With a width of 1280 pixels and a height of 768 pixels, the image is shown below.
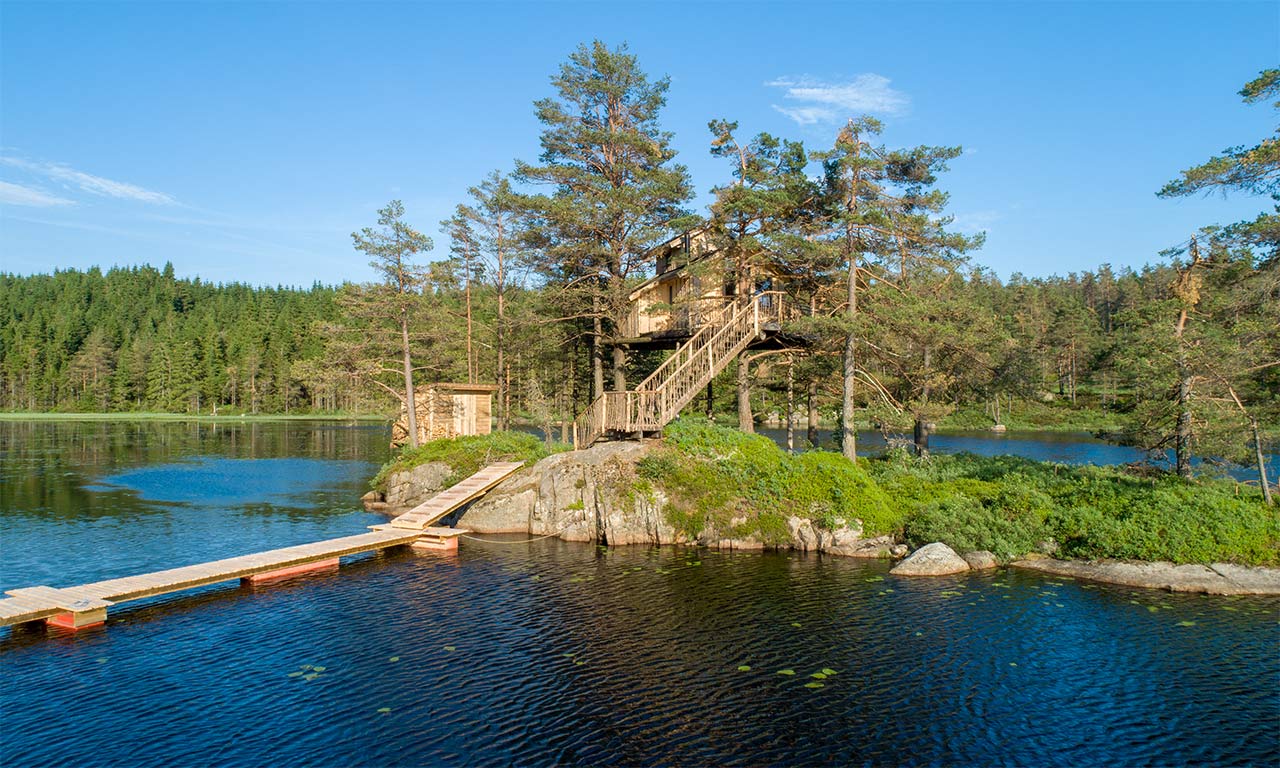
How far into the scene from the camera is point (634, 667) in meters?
12.6

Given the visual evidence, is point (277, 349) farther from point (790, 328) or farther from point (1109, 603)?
point (1109, 603)

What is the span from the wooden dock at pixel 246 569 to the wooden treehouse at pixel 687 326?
4.79m

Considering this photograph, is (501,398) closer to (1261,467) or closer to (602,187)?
(602,187)

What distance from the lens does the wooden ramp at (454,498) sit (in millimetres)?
22906

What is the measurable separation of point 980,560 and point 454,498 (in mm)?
16827

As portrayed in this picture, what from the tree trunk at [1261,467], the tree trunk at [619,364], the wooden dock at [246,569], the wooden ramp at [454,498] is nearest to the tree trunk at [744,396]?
the tree trunk at [619,364]

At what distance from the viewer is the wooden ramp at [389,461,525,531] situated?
2291cm

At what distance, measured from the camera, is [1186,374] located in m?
20.4

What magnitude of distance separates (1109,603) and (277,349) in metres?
125

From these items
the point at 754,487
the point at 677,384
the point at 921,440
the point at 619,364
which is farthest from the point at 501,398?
the point at 921,440

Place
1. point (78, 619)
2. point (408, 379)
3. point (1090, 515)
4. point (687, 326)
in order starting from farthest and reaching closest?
1. point (408, 379)
2. point (687, 326)
3. point (1090, 515)
4. point (78, 619)

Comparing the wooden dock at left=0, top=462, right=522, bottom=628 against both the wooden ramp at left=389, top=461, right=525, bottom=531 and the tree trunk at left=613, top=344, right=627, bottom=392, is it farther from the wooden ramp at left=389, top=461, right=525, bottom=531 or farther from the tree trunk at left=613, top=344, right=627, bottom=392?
the tree trunk at left=613, top=344, right=627, bottom=392

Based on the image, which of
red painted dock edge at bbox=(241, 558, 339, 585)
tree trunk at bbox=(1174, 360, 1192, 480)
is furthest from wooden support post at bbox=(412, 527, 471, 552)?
tree trunk at bbox=(1174, 360, 1192, 480)

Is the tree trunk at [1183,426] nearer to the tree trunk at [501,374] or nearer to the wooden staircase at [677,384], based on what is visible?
the wooden staircase at [677,384]
